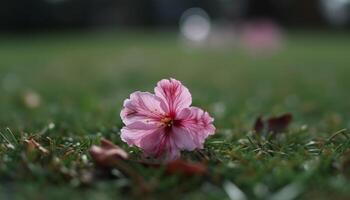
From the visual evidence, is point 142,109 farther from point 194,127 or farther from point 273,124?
point 273,124

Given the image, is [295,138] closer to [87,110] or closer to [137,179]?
[137,179]

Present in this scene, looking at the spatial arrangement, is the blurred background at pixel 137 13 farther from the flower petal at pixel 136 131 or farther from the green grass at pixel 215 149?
the flower petal at pixel 136 131

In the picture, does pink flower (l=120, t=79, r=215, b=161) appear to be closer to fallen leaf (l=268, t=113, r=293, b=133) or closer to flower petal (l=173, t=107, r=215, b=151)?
flower petal (l=173, t=107, r=215, b=151)

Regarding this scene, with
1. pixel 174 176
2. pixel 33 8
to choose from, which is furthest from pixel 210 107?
pixel 33 8

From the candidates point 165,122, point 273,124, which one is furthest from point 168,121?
point 273,124

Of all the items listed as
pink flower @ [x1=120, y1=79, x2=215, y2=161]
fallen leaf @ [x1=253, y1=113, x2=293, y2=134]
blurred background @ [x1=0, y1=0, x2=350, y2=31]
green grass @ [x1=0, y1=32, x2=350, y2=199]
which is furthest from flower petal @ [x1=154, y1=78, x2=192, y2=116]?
blurred background @ [x1=0, y1=0, x2=350, y2=31]
